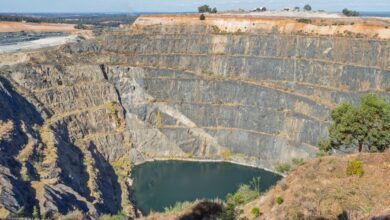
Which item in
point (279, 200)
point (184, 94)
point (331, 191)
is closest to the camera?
point (331, 191)

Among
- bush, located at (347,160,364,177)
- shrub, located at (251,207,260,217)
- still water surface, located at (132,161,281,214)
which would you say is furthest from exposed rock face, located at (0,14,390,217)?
bush, located at (347,160,364,177)

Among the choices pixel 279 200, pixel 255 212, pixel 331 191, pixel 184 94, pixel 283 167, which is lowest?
pixel 283 167

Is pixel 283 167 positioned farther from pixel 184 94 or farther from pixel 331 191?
pixel 331 191

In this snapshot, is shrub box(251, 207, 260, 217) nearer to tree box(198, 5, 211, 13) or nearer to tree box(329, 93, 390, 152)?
tree box(329, 93, 390, 152)

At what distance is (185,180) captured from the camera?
2458 inches

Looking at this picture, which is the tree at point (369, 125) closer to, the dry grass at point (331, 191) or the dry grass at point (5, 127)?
the dry grass at point (331, 191)

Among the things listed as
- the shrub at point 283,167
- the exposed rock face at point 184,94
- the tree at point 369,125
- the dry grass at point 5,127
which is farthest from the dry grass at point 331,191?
the dry grass at point 5,127

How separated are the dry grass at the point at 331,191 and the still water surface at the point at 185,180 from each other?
24836 millimetres

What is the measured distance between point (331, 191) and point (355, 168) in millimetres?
3436

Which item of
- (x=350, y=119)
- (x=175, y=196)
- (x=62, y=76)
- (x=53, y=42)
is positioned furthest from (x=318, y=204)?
(x=53, y=42)

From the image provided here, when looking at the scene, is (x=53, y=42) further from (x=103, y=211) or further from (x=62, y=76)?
(x=103, y=211)

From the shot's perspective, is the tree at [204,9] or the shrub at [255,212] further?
the tree at [204,9]

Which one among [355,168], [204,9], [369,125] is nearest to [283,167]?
[369,125]

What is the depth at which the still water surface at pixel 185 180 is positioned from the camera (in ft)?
185
